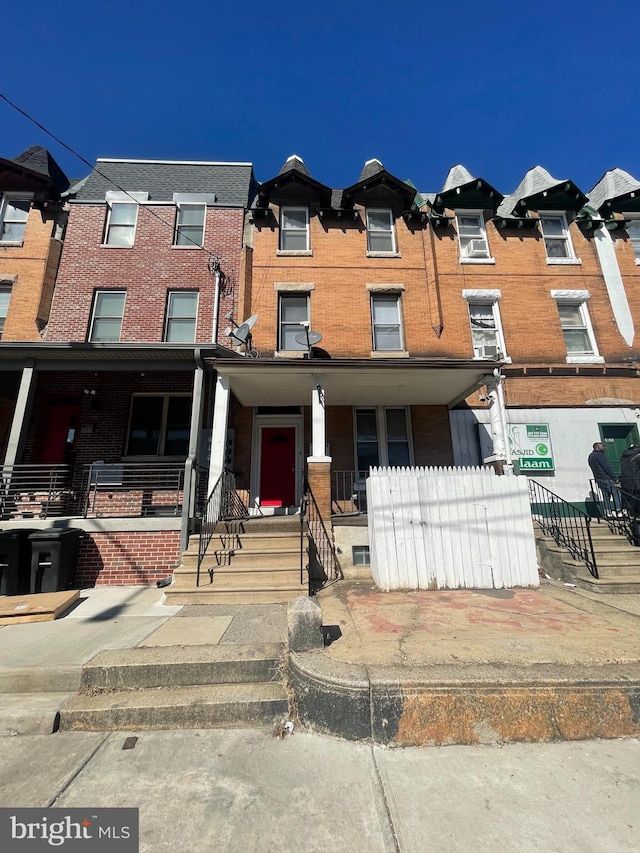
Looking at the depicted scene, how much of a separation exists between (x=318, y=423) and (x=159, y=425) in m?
5.04

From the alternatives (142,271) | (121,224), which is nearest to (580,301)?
(142,271)

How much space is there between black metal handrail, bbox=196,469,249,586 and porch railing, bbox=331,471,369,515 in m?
2.35

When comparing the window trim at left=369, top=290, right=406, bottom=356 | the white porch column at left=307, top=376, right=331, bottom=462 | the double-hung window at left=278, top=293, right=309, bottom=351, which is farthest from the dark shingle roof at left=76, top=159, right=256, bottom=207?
the white porch column at left=307, top=376, right=331, bottom=462

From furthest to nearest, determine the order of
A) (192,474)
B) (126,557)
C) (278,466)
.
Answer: (278,466) < (192,474) < (126,557)

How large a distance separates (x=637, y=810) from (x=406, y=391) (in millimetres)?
8003

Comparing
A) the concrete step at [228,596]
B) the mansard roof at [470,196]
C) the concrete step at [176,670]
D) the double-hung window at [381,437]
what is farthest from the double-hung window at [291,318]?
the concrete step at [176,670]

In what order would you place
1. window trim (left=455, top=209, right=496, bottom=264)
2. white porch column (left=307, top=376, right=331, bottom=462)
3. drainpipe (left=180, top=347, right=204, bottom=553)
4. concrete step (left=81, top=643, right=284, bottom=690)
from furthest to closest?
window trim (left=455, top=209, right=496, bottom=264) → white porch column (left=307, top=376, right=331, bottom=462) → drainpipe (left=180, top=347, right=204, bottom=553) → concrete step (left=81, top=643, right=284, bottom=690)

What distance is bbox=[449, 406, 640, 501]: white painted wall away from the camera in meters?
9.74

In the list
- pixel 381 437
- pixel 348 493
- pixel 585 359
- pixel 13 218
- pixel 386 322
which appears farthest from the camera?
pixel 13 218

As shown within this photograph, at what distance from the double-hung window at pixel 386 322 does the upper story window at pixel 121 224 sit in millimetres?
8142

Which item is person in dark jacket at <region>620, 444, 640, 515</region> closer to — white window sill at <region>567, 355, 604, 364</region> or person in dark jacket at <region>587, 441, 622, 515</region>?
person in dark jacket at <region>587, 441, 622, 515</region>

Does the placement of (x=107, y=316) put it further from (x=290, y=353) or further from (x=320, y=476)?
(x=320, y=476)

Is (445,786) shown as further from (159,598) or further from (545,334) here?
(545,334)

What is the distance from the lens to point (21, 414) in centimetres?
795
